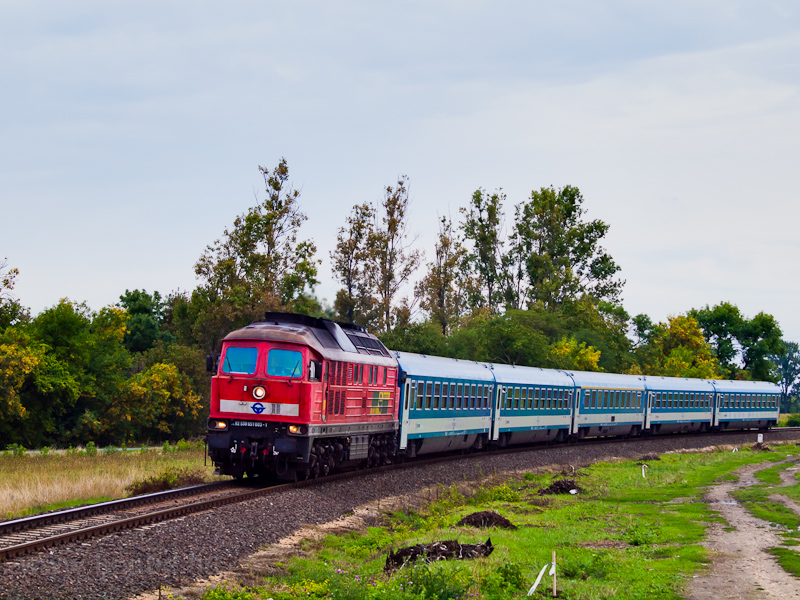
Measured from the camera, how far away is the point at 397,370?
2788 cm

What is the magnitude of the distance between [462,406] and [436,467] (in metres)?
4.45

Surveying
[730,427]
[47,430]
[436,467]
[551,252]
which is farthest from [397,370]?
[551,252]

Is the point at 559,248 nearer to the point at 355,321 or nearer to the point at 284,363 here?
the point at 355,321

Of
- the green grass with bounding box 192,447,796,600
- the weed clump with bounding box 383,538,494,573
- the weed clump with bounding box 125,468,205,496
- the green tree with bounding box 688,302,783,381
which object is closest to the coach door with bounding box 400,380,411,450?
the green grass with bounding box 192,447,796,600

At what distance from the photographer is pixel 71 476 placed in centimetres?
2244

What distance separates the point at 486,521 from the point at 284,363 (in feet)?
19.5

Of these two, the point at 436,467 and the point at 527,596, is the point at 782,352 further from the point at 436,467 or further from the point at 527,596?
the point at 527,596

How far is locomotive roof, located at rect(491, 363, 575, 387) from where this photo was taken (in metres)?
37.6

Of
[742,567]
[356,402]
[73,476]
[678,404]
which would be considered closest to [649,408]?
[678,404]

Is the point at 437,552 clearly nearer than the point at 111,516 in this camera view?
Yes

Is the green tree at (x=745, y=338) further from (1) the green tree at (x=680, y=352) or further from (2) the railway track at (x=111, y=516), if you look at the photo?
(2) the railway track at (x=111, y=516)

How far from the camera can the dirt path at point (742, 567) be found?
1205cm

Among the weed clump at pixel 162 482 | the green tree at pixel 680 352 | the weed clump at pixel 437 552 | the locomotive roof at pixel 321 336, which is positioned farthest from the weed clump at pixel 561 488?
the green tree at pixel 680 352

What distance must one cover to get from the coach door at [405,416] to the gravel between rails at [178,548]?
3.63 m
